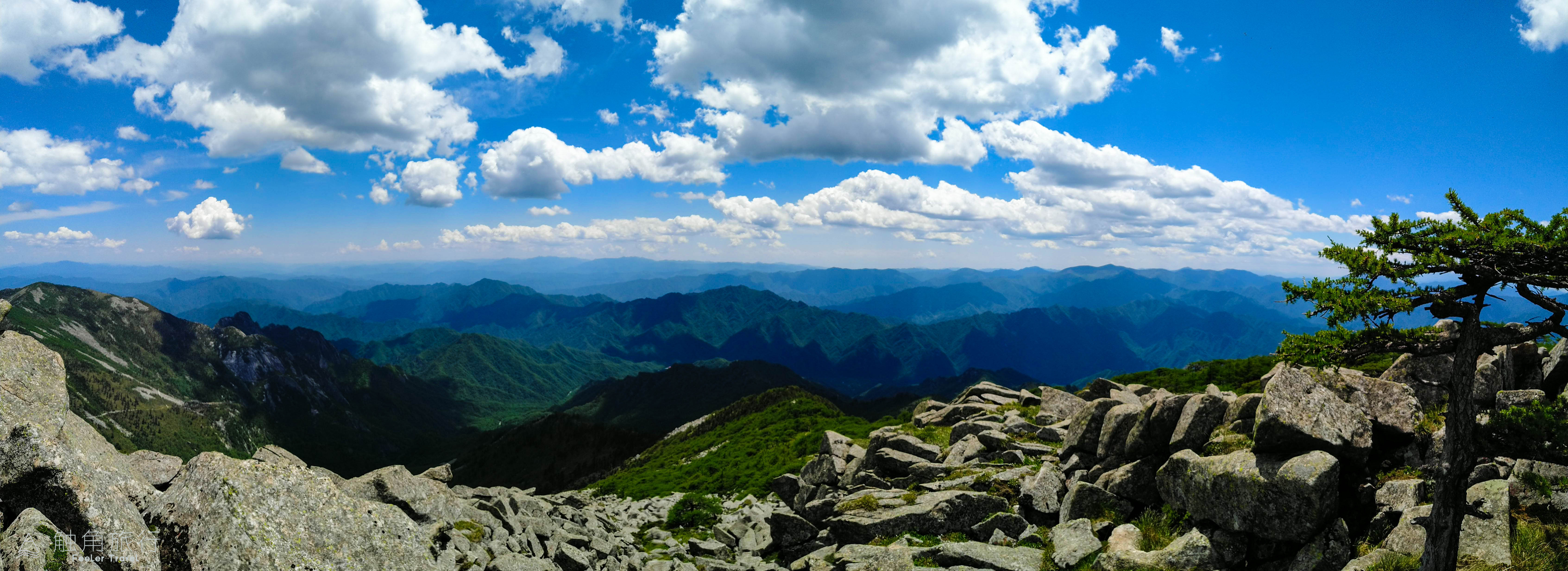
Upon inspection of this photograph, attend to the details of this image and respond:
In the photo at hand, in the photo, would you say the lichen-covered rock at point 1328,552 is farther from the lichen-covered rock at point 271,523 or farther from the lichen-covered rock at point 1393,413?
the lichen-covered rock at point 271,523

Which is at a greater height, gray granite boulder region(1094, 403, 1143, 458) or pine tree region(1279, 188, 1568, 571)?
pine tree region(1279, 188, 1568, 571)

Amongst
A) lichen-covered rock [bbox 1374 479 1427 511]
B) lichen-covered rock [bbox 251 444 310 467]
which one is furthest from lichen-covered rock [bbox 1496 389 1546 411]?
lichen-covered rock [bbox 251 444 310 467]

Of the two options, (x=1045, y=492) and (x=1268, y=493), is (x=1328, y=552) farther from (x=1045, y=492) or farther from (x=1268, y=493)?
(x=1045, y=492)

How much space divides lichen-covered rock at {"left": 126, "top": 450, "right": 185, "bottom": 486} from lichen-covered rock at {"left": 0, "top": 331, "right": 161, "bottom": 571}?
449cm

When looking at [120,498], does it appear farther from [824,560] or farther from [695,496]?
[695,496]

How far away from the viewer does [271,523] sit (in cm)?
1368

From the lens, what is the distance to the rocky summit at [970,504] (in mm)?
12773

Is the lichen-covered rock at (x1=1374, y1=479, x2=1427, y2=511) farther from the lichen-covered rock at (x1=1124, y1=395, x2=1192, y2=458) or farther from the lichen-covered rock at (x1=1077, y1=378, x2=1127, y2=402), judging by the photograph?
the lichen-covered rock at (x1=1077, y1=378, x2=1127, y2=402)

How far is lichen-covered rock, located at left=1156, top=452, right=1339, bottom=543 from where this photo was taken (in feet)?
49.9

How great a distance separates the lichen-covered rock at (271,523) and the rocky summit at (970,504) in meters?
0.04

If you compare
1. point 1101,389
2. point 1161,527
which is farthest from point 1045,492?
point 1101,389

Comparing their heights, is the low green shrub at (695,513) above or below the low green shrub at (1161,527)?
below

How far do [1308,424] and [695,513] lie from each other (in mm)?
30949

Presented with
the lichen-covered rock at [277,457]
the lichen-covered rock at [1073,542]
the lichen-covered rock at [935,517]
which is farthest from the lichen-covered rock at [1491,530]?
the lichen-covered rock at [277,457]
